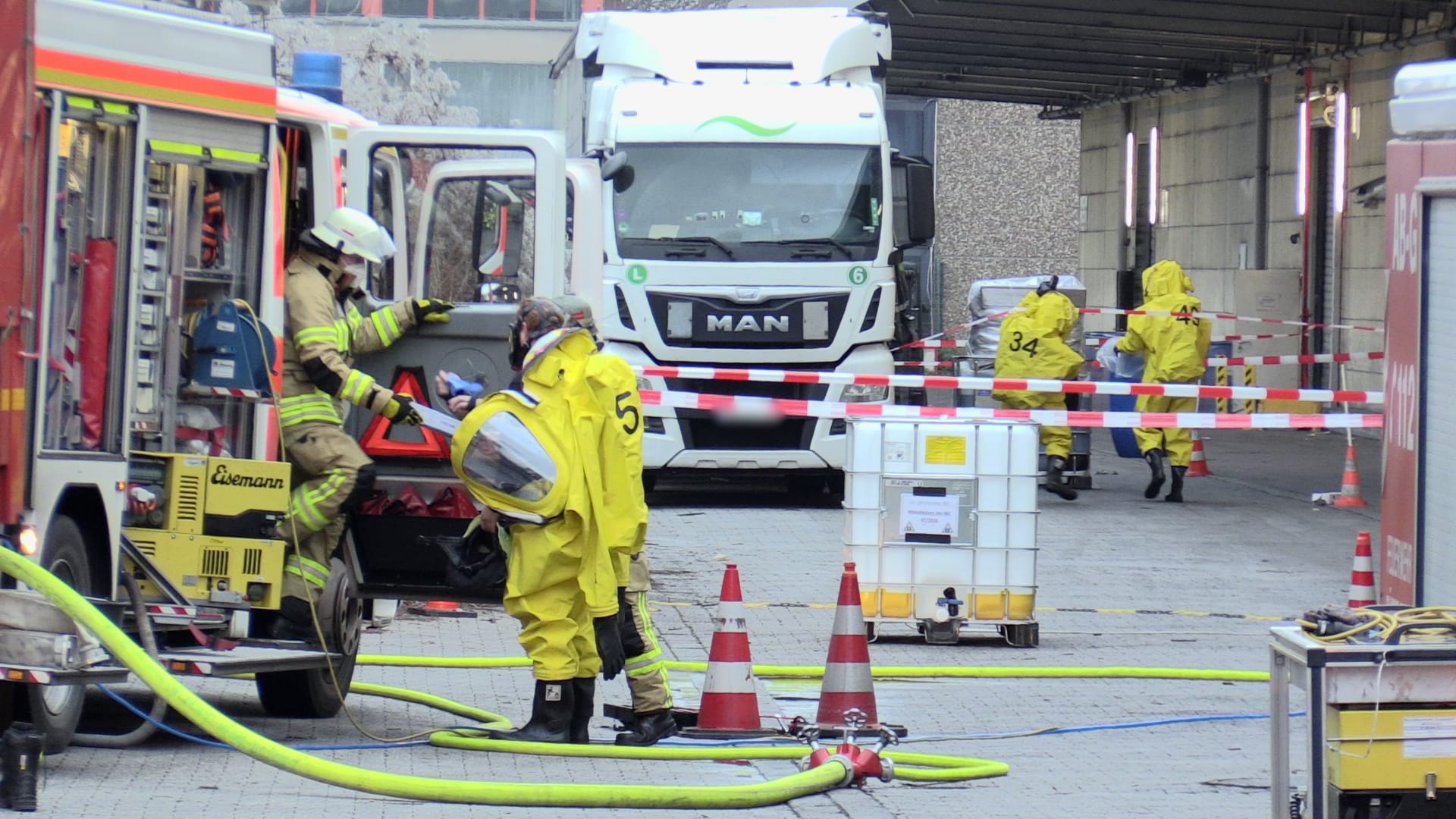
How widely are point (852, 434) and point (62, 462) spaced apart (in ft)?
14.8

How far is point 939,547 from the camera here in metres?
10.5

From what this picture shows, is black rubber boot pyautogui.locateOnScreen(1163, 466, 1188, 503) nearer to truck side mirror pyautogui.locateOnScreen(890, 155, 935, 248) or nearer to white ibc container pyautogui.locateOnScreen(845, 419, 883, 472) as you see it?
truck side mirror pyautogui.locateOnScreen(890, 155, 935, 248)

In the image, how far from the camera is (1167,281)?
17109mm

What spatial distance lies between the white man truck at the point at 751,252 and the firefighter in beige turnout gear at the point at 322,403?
7397mm


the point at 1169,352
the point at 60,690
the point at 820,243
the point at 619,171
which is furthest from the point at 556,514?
the point at 1169,352

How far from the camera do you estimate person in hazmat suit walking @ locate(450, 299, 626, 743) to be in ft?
24.5

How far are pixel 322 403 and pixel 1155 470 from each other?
10341 millimetres

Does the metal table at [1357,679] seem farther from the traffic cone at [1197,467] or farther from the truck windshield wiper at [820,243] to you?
the traffic cone at [1197,467]

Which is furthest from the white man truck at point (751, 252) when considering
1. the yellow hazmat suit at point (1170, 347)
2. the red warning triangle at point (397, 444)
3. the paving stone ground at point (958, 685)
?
the red warning triangle at point (397, 444)

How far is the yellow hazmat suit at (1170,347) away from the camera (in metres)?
16.7

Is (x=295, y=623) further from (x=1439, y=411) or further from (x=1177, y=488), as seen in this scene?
(x=1177, y=488)

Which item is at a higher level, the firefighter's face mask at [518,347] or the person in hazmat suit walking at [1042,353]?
the person in hazmat suit walking at [1042,353]

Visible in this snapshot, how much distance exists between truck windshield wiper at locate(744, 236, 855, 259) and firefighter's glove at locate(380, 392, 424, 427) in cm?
771

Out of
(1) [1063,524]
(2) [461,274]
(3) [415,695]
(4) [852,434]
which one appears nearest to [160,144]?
(3) [415,695]
